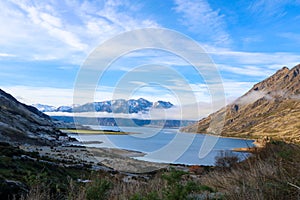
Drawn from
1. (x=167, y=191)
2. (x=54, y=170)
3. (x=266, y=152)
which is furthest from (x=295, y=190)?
(x=54, y=170)

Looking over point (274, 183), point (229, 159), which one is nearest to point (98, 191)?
point (274, 183)

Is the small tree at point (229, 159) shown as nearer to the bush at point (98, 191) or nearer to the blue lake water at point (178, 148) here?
the blue lake water at point (178, 148)

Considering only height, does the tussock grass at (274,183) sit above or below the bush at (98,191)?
above

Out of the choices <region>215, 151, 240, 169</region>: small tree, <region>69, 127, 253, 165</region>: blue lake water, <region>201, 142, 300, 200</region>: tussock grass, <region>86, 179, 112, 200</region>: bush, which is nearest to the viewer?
<region>201, 142, 300, 200</region>: tussock grass

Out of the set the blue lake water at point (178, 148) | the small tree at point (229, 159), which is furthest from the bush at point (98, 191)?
the blue lake water at point (178, 148)

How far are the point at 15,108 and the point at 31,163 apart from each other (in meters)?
81.3

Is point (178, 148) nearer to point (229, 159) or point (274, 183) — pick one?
point (229, 159)

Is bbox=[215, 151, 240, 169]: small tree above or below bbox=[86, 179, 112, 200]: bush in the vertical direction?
above

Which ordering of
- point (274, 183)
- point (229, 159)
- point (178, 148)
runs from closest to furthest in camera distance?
point (274, 183)
point (229, 159)
point (178, 148)

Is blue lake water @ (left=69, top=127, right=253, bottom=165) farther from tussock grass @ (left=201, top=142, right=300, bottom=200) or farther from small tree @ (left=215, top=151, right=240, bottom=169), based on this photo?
tussock grass @ (left=201, top=142, right=300, bottom=200)

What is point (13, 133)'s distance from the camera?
190 feet

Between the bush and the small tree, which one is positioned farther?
the small tree

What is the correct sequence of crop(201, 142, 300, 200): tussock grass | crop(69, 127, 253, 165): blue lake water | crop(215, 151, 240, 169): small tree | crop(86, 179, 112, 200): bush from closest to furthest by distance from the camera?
1. crop(201, 142, 300, 200): tussock grass
2. crop(86, 179, 112, 200): bush
3. crop(215, 151, 240, 169): small tree
4. crop(69, 127, 253, 165): blue lake water

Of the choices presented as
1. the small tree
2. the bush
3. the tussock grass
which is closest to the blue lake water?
the small tree
